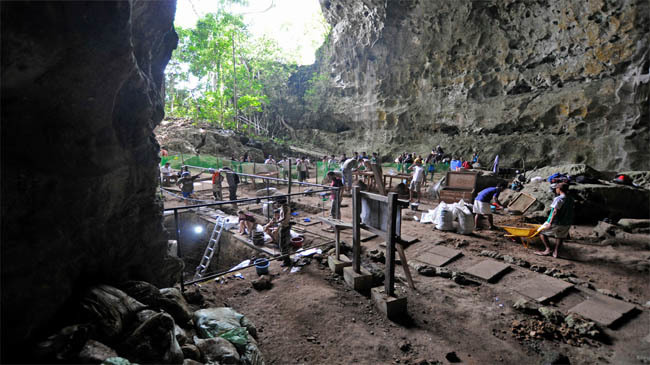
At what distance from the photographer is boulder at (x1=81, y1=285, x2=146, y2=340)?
88.7 inches

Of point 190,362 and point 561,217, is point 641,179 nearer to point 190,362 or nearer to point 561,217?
point 561,217

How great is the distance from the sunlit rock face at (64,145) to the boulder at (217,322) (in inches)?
40.3

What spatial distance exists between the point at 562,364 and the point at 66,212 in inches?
217

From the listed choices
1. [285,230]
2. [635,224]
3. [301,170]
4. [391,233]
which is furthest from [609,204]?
[301,170]

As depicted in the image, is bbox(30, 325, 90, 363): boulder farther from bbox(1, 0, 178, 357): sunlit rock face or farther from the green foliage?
the green foliage

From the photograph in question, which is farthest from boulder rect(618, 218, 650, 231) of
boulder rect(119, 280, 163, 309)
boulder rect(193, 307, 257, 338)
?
boulder rect(119, 280, 163, 309)

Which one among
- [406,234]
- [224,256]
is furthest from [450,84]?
[224,256]

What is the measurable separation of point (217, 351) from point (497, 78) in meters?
23.8

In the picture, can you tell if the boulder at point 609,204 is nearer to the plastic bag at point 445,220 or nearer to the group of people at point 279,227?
the plastic bag at point 445,220

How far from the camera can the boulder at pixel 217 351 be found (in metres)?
2.81

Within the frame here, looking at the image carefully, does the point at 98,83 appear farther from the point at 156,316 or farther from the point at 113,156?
the point at 156,316

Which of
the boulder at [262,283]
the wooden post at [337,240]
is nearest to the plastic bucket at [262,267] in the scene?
the boulder at [262,283]

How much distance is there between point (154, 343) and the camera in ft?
7.70

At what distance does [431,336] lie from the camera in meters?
3.88
